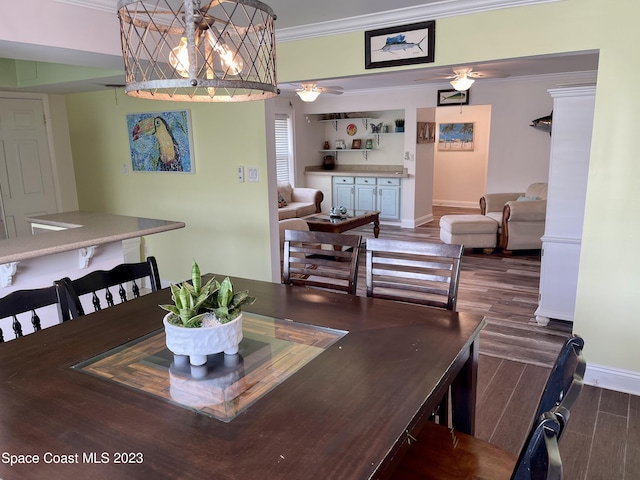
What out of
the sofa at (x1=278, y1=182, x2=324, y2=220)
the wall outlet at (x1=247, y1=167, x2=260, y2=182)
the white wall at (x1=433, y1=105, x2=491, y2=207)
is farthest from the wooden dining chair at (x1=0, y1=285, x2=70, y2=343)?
the white wall at (x1=433, y1=105, x2=491, y2=207)

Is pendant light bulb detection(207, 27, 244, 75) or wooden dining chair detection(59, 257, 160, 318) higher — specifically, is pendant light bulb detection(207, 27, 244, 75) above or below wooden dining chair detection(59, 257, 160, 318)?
above

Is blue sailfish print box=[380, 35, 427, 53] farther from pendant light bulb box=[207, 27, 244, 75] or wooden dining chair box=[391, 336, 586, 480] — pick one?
wooden dining chair box=[391, 336, 586, 480]

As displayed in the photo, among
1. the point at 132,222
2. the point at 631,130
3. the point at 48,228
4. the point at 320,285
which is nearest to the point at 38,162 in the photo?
the point at 48,228

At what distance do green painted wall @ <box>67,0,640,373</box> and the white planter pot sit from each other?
223cm

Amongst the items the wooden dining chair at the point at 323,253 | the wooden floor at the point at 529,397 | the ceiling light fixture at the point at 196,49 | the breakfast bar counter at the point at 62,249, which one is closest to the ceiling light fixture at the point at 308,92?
the wooden floor at the point at 529,397

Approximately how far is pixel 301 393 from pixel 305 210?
6.38 meters

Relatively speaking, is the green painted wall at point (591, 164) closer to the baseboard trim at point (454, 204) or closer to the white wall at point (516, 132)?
the white wall at point (516, 132)

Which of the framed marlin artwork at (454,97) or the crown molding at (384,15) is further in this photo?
the framed marlin artwork at (454,97)

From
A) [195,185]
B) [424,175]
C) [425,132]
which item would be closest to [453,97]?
[425,132]

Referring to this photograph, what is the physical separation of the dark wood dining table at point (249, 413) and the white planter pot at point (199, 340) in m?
0.19

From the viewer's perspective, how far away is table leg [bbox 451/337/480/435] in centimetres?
172

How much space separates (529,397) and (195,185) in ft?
10.3

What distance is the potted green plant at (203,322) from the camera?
1418 millimetres

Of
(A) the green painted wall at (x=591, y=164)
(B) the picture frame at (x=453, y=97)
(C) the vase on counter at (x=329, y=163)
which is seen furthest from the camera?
(C) the vase on counter at (x=329, y=163)
